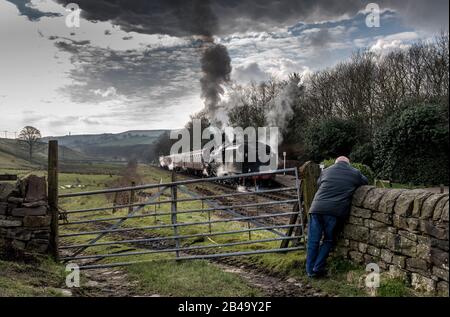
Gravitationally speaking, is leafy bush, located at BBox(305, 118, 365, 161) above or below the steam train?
above

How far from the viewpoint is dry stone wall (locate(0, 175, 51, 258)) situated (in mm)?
8031

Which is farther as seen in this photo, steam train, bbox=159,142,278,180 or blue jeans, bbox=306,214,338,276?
steam train, bbox=159,142,278,180

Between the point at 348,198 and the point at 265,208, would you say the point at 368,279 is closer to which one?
the point at 348,198

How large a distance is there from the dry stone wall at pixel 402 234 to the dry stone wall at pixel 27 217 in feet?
17.6

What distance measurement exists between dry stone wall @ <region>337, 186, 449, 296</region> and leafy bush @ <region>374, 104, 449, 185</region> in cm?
23

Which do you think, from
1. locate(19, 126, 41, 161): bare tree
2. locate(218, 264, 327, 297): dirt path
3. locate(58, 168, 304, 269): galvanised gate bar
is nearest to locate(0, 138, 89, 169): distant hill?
locate(19, 126, 41, 161): bare tree

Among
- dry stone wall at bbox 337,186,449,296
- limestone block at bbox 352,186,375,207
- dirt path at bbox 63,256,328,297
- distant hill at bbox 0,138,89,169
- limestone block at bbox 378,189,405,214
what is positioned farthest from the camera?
distant hill at bbox 0,138,89,169

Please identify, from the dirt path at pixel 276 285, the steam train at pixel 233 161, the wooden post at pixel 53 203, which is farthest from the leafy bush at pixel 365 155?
the wooden post at pixel 53 203

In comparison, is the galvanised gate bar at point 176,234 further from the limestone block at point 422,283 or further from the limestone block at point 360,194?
the limestone block at point 422,283

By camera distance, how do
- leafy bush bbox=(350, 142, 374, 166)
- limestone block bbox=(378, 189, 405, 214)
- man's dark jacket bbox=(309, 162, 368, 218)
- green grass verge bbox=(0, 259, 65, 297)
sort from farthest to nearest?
leafy bush bbox=(350, 142, 374, 166), man's dark jacket bbox=(309, 162, 368, 218), green grass verge bbox=(0, 259, 65, 297), limestone block bbox=(378, 189, 405, 214)

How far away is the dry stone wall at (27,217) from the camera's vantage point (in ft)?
26.3

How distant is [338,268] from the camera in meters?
6.69

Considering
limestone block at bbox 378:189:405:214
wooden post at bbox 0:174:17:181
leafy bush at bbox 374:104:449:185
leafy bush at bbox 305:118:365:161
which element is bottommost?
limestone block at bbox 378:189:405:214

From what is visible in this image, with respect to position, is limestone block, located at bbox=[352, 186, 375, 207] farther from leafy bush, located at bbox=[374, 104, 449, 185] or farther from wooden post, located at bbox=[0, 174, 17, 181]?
wooden post, located at bbox=[0, 174, 17, 181]
